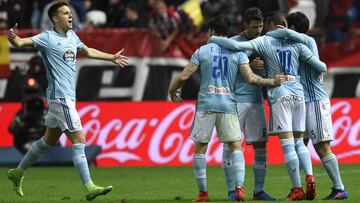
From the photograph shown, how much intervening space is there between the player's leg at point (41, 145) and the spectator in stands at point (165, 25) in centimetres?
796

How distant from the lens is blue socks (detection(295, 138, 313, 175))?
554 inches

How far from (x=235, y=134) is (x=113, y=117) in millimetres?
8737

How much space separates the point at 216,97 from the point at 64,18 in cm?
228

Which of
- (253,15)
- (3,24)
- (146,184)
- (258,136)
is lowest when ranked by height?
(146,184)

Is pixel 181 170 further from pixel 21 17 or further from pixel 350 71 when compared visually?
pixel 21 17

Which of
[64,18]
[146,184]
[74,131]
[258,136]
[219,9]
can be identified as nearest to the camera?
[258,136]

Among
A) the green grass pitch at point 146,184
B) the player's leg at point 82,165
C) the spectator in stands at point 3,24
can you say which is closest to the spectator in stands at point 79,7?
the spectator in stands at point 3,24

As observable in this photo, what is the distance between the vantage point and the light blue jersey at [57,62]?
1471cm

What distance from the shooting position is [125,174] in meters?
20.0

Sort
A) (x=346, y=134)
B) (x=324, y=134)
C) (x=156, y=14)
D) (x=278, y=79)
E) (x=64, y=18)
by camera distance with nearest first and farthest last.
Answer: (x=278, y=79)
(x=324, y=134)
(x=64, y=18)
(x=346, y=134)
(x=156, y=14)

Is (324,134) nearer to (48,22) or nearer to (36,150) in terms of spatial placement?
(36,150)

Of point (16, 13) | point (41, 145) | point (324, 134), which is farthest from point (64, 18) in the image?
point (16, 13)

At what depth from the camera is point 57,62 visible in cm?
1475

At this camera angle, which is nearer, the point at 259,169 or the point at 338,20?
the point at 259,169
